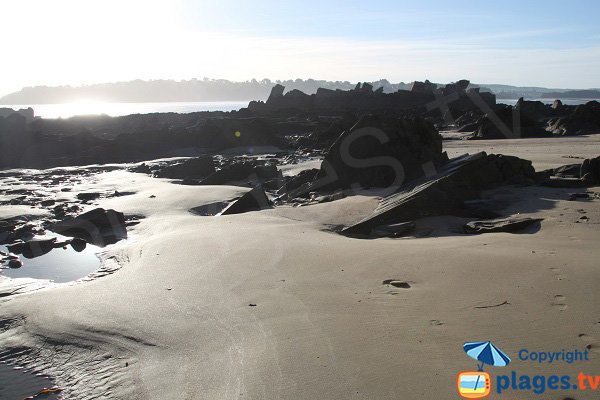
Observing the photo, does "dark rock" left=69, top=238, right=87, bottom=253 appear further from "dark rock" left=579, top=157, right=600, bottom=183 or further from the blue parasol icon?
"dark rock" left=579, top=157, right=600, bottom=183

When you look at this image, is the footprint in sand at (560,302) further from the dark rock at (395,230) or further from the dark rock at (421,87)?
the dark rock at (421,87)

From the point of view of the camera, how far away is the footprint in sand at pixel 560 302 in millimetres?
3614

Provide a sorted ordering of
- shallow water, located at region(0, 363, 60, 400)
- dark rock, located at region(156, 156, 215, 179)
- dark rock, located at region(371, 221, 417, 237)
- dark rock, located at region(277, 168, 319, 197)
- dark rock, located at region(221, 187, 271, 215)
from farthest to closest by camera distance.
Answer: dark rock, located at region(156, 156, 215, 179) < dark rock, located at region(277, 168, 319, 197) < dark rock, located at region(221, 187, 271, 215) < dark rock, located at region(371, 221, 417, 237) < shallow water, located at region(0, 363, 60, 400)

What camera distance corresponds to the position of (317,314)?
4.09 m

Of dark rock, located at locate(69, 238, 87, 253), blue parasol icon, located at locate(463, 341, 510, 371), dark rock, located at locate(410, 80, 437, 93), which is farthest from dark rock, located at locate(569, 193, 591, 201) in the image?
dark rock, located at locate(410, 80, 437, 93)

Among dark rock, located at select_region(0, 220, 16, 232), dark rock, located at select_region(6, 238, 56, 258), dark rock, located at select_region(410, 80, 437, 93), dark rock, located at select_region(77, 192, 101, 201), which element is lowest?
dark rock, located at select_region(6, 238, 56, 258)

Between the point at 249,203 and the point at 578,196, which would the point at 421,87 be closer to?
the point at 249,203

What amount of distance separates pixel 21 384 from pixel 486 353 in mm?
3361

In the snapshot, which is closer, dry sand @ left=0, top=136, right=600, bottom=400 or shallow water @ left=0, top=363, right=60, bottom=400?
dry sand @ left=0, top=136, right=600, bottom=400

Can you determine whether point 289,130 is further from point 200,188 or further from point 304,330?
point 304,330

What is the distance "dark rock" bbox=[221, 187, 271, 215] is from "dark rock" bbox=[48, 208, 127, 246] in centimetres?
216

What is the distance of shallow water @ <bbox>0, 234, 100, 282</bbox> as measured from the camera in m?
6.83

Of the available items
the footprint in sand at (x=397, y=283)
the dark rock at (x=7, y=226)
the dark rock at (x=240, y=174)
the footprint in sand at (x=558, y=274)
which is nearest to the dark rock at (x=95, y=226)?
the dark rock at (x=7, y=226)

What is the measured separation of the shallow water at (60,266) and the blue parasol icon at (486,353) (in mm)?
5417
